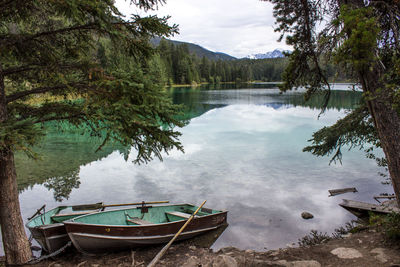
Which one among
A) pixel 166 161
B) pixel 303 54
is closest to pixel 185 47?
pixel 166 161

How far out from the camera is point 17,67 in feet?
19.5

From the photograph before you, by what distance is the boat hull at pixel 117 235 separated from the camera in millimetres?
7680

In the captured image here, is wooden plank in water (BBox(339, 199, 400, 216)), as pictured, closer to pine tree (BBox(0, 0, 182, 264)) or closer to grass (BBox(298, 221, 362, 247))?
grass (BBox(298, 221, 362, 247))

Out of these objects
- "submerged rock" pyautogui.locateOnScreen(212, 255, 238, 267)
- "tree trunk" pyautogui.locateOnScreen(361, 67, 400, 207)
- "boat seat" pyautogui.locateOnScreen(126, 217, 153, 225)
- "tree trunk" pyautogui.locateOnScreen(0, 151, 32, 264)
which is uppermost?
"tree trunk" pyautogui.locateOnScreen(361, 67, 400, 207)

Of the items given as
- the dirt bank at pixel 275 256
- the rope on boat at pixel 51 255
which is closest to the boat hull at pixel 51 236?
the rope on boat at pixel 51 255

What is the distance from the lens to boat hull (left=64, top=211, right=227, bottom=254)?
25.2 ft

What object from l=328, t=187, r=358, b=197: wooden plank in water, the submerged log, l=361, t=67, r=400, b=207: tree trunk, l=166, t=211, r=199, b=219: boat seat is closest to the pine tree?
l=166, t=211, r=199, b=219: boat seat

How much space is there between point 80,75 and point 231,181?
37.8ft

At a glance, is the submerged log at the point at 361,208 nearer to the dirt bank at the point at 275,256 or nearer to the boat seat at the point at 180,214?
the dirt bank at the point at 275,256

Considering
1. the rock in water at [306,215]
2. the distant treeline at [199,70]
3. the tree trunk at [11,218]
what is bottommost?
the rock in water at [306,215]

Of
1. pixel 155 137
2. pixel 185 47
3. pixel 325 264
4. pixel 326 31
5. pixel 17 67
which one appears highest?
pixel 185 47

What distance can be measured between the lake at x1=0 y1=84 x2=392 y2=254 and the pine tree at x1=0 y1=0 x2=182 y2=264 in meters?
6.16

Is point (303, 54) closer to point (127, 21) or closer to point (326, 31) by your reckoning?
point (326, 31)

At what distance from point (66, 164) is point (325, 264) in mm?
17479
